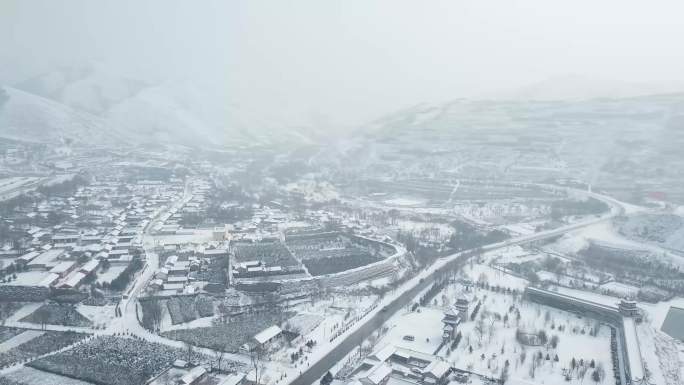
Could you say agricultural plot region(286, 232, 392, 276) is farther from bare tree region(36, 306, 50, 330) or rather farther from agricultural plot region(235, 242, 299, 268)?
bare tree region(36, 306, 50, 330)

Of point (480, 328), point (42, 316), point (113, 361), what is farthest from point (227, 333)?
point (480, 328)

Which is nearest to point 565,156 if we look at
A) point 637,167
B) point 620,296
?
point 637,167

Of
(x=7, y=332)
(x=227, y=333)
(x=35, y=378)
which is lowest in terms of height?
(x=35, y=378)

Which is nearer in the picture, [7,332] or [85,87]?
[7,332]

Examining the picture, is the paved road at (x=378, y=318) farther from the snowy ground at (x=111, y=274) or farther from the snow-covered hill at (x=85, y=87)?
the snow-covered hill at (x=85, y=87)

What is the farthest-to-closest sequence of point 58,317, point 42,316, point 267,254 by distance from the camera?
1. point 267,254
2. point 58,317
3. point 42,316

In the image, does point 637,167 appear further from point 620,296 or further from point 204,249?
point 204,249

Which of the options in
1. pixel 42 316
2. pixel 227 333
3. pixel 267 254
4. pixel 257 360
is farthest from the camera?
pixel 267 254

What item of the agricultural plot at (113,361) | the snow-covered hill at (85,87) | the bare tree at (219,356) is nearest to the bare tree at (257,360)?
the bare tree at (219,356)

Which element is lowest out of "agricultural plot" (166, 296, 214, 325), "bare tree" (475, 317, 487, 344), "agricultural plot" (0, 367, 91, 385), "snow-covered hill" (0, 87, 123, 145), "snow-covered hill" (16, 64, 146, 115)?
"agricultural plot" (0, 367, 91, 385)

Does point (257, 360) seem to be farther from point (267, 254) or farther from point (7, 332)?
point (267, 254)

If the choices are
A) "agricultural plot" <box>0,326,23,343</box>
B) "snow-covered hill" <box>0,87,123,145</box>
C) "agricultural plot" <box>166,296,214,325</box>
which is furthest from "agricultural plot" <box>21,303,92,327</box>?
"snow-covered hill" <box>0,87,123,145</box>
